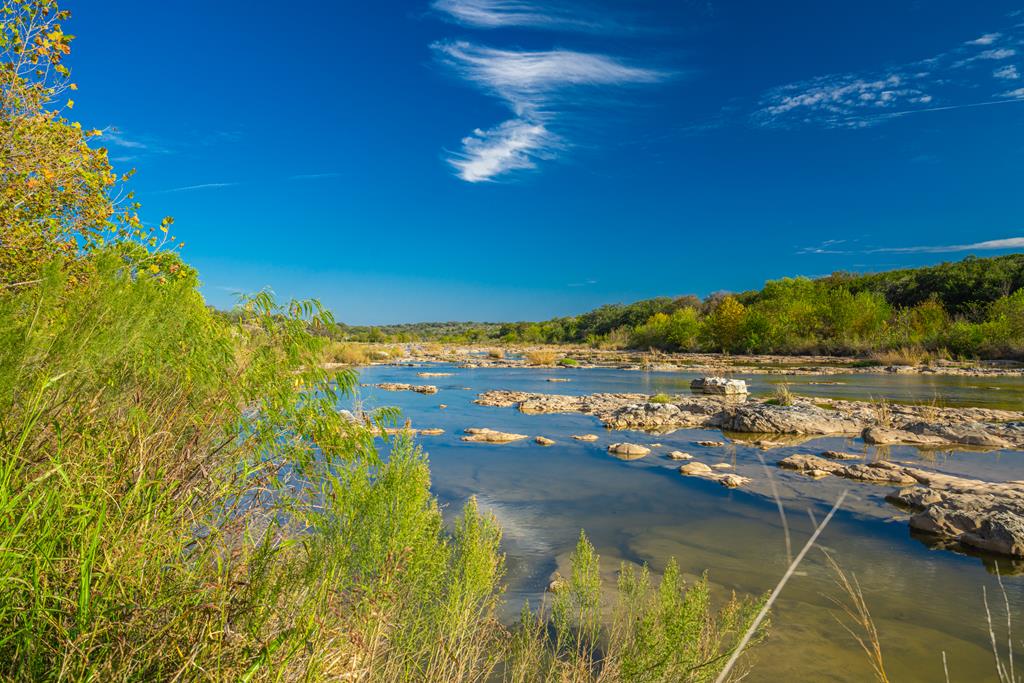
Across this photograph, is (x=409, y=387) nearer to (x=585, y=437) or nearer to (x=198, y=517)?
(x=585, y=437)

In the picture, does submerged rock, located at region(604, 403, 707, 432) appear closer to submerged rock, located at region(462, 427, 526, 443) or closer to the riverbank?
submerged rock, located at region(462, 427, 526, 443)

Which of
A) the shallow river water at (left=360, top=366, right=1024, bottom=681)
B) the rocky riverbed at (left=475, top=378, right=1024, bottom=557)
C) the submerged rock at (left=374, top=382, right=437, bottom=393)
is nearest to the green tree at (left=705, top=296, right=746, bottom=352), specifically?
the rocky riverbed at (left=475, top=378, right=1024, bottom=557)

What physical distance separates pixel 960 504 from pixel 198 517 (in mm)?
9321

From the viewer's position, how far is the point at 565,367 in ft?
139

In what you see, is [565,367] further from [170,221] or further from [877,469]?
[170,221]

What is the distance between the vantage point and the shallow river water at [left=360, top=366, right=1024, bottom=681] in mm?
4879

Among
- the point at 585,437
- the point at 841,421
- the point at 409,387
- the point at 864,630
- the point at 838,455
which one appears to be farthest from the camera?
the point at 409,387

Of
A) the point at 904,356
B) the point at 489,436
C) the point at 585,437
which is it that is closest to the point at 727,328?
the point at 904,356

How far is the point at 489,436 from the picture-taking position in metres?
14.3

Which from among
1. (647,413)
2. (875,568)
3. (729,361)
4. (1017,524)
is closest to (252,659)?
(875,568)

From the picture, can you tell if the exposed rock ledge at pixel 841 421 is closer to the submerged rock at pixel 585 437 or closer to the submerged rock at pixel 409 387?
the submerged rock at pixel 585 437

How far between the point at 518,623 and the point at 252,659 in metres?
3.45

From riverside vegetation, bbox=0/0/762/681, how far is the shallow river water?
81 cm

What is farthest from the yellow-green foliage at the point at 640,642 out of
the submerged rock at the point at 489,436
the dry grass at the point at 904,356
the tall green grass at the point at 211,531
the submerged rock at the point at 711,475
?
the dry grass at the point at 904,356
